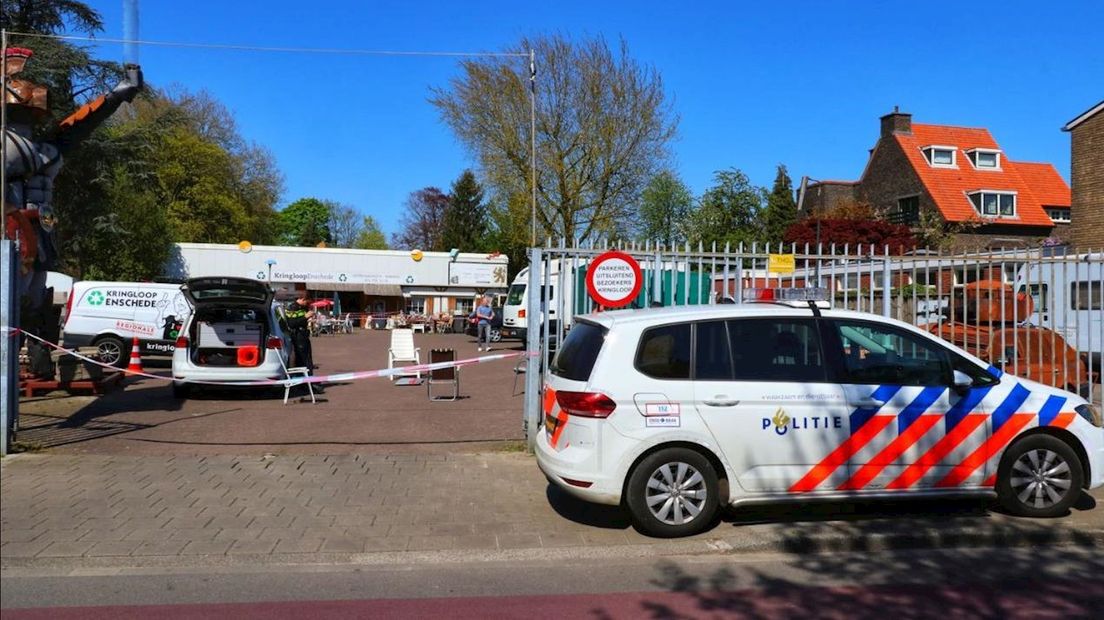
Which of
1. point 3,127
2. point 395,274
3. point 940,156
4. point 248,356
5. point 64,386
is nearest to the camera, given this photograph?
point 3,127

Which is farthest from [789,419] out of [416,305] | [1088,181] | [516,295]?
[416,305]

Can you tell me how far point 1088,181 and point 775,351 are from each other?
111ft

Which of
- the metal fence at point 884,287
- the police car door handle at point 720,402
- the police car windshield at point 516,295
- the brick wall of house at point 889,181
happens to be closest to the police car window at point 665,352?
the police car door handle at point 720,402

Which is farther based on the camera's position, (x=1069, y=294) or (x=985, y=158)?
(x=985, y=158)

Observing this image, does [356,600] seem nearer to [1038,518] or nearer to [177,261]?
[1038,518]

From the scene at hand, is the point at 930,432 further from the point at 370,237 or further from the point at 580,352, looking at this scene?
the point at 370,237

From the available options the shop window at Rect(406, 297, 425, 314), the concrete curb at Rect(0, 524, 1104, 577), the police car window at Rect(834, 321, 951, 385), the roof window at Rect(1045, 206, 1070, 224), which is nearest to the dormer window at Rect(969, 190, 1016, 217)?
the roof window at Rect(1045, 206, 1070, 224)

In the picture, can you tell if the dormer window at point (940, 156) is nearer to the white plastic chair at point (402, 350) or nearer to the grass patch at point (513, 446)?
the white plastic chair at point (402, 350)

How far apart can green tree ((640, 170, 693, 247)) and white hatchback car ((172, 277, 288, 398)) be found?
68.4ft

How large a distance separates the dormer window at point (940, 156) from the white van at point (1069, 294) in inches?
1359

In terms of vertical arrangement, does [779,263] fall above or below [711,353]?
above

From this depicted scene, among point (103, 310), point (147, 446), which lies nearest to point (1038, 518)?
point (147, 446)

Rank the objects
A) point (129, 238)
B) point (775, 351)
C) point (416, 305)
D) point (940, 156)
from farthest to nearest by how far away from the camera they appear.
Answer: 1. point (416, 305)
2. point (940, 156)
3. point (129, 238)
4. point (775, 351)

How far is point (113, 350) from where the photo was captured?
19125 millimetres
